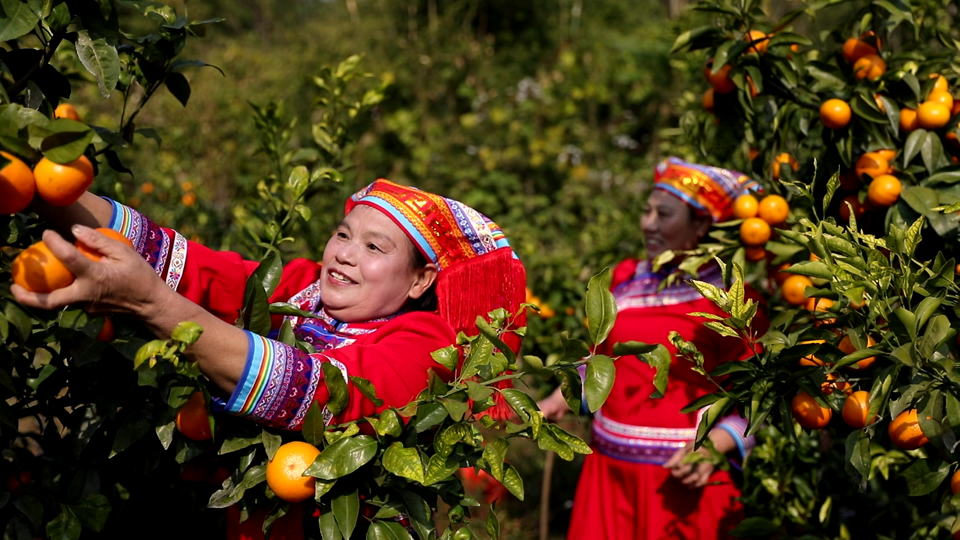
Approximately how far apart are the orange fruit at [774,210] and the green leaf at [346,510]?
1.27 metres

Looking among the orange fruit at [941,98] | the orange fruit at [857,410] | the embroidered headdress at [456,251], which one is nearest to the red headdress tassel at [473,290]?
the embroidered headdress at [456,251]

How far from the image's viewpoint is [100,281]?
990 mm

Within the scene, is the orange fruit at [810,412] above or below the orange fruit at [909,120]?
below

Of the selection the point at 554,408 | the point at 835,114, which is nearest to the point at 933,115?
the point at 835,114

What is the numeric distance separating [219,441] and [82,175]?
49 cm

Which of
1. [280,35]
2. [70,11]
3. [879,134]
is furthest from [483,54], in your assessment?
[280,35]

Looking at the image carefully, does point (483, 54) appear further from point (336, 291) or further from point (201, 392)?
point (201, 392)

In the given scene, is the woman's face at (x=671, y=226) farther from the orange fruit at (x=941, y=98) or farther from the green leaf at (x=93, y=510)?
the green leaf at (x=93, y=510)

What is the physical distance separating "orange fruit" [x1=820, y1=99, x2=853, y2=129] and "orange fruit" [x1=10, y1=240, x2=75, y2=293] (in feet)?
5.17

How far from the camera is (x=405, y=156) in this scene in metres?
6.86

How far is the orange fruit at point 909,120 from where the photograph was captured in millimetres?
1871

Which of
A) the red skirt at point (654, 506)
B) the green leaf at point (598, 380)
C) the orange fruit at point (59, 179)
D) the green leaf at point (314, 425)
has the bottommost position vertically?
the red skirt at point (654, 506)

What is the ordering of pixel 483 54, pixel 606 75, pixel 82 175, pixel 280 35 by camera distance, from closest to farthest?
pixel 82 175, pixel 606 75, pixel 483 54, pixel 280 35

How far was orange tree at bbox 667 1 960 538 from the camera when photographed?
1.29 meters
